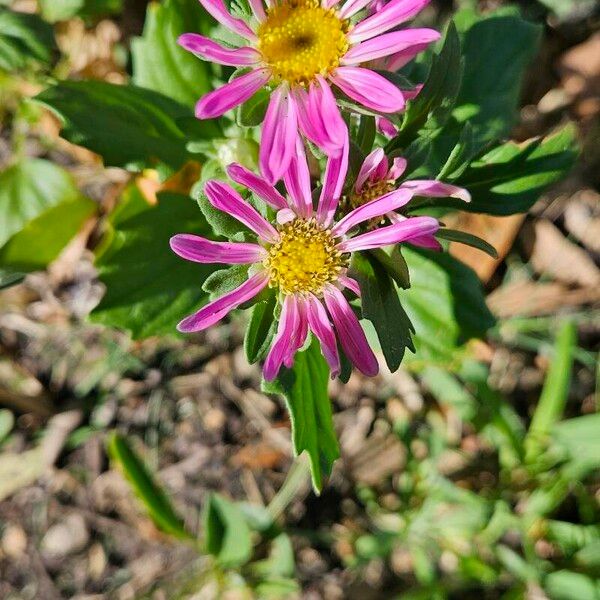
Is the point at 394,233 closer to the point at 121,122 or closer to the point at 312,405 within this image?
the point at 312,405

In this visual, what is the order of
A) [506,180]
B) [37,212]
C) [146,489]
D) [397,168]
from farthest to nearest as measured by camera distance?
[37,212] < [146,489] < [506,180] < [397,168]

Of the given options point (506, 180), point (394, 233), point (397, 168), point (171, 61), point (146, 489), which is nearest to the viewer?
point (394, 233)

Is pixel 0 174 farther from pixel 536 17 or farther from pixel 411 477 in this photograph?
pixel 536 17

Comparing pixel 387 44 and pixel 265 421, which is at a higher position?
pixel 387 44

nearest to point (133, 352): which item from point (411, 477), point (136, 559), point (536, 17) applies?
point (136, 559)

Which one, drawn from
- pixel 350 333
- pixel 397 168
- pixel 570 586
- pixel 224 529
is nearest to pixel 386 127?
pixel 397 168

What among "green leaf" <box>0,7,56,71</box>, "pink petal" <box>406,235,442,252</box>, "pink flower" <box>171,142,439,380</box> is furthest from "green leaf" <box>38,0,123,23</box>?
"pink petal" <box>406,235,442,252</box>
